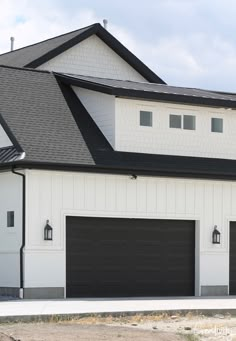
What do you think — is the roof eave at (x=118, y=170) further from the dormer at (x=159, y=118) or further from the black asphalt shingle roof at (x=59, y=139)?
the dormer at (x=159, y=118)

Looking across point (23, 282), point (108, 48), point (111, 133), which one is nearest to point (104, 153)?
point (111, 133)

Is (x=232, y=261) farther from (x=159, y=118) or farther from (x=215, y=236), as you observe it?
(x=159, y=118)

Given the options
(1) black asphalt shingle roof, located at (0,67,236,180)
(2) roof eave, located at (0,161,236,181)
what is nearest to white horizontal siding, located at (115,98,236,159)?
(1) black asphalt shingle roof, located at (0,67,236,180)

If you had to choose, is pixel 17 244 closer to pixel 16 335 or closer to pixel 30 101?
pixel 30 101

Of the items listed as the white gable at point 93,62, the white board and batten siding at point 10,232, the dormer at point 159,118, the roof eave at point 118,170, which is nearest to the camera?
the roof eave at point 118,170

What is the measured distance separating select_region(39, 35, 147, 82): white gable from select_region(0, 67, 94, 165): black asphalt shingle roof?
3722 millimetres

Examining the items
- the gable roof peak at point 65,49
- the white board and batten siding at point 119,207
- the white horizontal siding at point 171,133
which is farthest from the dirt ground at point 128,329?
the gable roof peak at point 65,49

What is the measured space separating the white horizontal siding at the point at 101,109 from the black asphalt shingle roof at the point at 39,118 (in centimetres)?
67

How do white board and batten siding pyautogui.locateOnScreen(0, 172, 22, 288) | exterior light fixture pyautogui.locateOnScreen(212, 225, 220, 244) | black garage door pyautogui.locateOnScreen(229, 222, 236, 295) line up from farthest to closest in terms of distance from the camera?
1. black garage door pyautogui.locateOnScreen(229, 222, 236, 295)
2. exterior light fixture pyautogui.locateOnScreen(212, 225, 220, 244)
3. white board and batten siding pyautogui.locateOnScreen(0, 172, 22, 288)

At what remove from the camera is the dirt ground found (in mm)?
16281

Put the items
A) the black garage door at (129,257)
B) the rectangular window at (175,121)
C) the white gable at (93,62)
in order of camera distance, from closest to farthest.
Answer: the black garage door at (129,257) < the rectangular window at (175,121) < the white gable at (93,62)

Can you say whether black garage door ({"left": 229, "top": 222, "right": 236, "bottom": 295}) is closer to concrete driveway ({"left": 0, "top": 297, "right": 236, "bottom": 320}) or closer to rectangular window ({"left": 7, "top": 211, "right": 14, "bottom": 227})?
concrete driveway ({"left": 0, "top": 297, "right": 236, "bottom": 320})

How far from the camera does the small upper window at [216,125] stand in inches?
1128

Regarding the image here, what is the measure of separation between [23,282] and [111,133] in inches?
204
